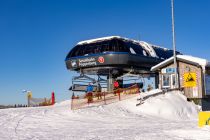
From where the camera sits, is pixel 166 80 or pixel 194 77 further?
pixel 166 80

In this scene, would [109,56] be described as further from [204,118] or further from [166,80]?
[204,118]

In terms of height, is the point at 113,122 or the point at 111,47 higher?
the point at 111,47

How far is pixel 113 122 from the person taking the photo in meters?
16.0

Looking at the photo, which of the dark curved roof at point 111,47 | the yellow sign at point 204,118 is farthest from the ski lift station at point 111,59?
the yellow sign at point 204,118

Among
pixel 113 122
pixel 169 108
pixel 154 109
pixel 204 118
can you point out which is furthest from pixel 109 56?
pixel 204 118

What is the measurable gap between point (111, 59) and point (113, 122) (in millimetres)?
17333

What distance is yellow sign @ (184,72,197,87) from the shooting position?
27314 mm

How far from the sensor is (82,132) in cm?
1192

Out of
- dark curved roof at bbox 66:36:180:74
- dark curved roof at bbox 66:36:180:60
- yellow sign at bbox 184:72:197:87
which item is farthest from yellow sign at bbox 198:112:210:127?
dark curved roof at bbox 66:36:180:60

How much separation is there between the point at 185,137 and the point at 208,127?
91.9 inches

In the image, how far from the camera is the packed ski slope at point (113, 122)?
11.1 m

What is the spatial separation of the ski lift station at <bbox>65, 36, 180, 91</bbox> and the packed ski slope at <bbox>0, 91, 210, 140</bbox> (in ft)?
28.5

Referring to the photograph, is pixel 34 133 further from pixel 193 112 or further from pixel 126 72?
pixel 126 72

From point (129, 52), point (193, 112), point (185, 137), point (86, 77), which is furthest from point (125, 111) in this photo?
point (86, 77)
